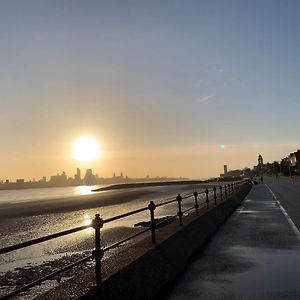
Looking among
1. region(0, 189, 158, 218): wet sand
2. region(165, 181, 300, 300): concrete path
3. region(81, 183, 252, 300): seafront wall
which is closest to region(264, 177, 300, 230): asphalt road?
region(165, 181, 300, 300): concrete path

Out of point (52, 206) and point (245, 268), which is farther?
point (52, 206)

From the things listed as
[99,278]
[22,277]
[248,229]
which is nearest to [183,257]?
[99,278]

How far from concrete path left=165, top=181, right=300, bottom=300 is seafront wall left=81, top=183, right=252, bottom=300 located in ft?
0.90

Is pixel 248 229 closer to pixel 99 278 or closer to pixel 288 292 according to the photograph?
pixel 288 292

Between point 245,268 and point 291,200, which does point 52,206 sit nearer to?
point 291,200

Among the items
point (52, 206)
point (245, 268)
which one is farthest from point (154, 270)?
point (52, 206)

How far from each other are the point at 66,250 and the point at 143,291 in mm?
11153

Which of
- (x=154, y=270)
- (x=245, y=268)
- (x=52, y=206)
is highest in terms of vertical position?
(x=52, y=206)

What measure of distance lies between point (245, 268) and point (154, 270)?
241cm

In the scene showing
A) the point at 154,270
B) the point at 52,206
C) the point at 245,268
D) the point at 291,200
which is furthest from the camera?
the point at 52,206

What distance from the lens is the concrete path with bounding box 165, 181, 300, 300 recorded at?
292 inches

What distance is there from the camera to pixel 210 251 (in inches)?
458

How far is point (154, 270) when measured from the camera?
7.99 meters

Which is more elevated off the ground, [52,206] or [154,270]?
[52,206]
